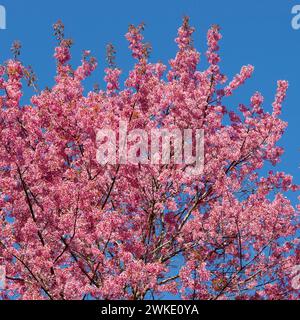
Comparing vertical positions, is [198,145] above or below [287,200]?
above

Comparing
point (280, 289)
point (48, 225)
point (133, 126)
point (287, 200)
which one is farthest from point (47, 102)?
point (280, 289)

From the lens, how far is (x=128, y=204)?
610 inches

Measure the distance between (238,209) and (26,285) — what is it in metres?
5.34

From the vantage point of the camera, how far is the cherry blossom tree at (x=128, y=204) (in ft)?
43.7

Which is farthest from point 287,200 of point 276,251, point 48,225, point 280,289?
point 48,225

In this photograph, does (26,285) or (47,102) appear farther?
(47,102)

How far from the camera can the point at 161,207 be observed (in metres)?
14.4

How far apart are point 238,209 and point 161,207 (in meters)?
1.87

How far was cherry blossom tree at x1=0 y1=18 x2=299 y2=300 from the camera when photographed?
13312 mm

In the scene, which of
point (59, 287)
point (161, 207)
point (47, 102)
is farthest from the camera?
point (47, 102)
